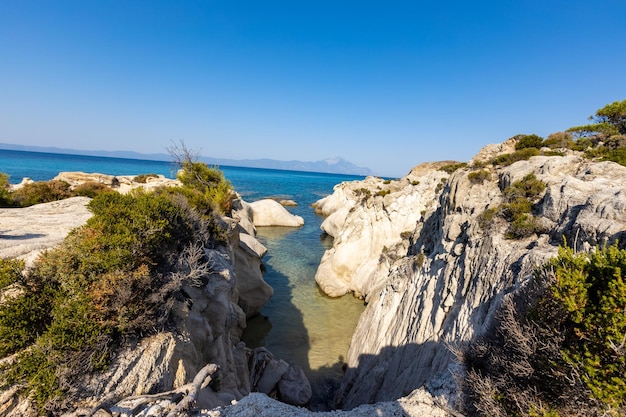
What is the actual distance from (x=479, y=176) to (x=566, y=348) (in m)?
10.7

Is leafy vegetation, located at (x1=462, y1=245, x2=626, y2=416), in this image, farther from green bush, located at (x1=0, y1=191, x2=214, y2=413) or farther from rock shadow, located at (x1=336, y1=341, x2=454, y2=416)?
green bush, located at (x1=0, y1=191, x2=214, y2=413)

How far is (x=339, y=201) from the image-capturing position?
53.3 metres

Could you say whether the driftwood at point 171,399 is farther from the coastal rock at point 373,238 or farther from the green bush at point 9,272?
the coastal rock at point 373,238

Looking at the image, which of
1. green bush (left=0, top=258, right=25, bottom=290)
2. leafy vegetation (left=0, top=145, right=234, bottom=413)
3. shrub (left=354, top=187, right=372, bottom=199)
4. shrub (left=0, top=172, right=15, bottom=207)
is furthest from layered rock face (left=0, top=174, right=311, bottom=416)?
shrub (left=354, top=187, right=372, bottom=199)

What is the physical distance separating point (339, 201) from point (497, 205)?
42736 mm

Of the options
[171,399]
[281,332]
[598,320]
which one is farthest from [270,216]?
[598,320]

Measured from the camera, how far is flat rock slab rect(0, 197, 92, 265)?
7.88 meters

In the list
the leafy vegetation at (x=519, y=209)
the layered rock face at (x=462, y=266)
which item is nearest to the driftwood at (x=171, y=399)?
the layered rock face at (x=462, y=266)

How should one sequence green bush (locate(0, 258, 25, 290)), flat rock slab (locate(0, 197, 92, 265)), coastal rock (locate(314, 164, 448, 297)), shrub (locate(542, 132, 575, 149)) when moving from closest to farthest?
green bush (locate(0, 258, 25, 290)) < flat rock slab (locate(0, 197, 92, 265)) < shrub (locate(542, 132, 575, 149)) < coastal rock (locate(314, 164, 448, 297))

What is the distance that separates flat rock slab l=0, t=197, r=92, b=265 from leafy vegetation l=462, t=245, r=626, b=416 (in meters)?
10.8

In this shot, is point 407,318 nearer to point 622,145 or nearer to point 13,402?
point 13,402

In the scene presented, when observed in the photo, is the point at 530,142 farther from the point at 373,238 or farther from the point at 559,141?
the point at 373,238

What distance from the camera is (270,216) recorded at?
41.0m

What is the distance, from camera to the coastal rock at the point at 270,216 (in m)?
40.8
